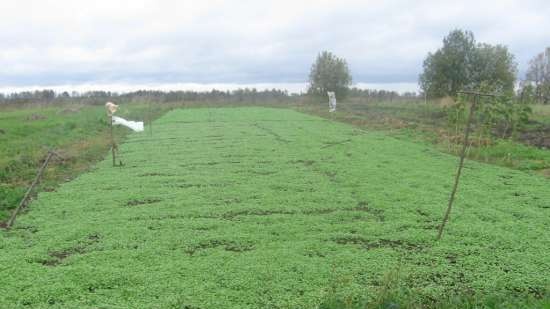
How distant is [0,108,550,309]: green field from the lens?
3793 mm

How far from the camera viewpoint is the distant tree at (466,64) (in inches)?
915

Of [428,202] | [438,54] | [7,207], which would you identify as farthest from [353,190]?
[438,54]

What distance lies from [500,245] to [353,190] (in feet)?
8.59

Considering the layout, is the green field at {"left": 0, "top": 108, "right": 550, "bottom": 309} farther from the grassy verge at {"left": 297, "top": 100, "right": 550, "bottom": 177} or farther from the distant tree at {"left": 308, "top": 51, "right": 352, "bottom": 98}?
the distant tree at {"left": 308, "top": 51, "right": 352, "bottom": 98}

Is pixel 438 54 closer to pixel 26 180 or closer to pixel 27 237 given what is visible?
pixel 26 180

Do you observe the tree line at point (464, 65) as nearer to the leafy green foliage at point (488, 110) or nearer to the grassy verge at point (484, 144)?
the grassy verge at point (484, 144)

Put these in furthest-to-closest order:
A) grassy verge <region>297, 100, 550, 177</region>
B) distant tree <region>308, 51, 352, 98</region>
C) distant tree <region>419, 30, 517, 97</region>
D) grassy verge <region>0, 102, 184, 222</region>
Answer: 1. distant tree <region>308, 51, 352, 98</region>
2. distant tree <region>419, 30, 517, 97</region>
3. grassy verge <region>297, 100, 550, 177</region>
4. grassy verge <region>0, 102, 184, 222</region>

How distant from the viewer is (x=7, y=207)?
253 inches

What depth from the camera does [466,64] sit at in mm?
23500

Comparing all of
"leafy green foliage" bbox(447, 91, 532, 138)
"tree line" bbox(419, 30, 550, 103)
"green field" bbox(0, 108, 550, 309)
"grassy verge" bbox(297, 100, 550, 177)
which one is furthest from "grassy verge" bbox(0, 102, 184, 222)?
"tree line" bbox(419, 30, 550, 103)

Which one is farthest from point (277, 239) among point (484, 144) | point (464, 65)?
point (464, 65)

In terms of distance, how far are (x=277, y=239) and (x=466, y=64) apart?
21896 mm

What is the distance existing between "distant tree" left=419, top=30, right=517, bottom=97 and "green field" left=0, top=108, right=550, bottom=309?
16.2 metres

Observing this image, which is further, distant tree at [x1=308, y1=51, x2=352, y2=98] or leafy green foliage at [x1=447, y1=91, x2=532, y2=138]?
distant tree at [x1=308, y1=51, x2=352, y2=98]
